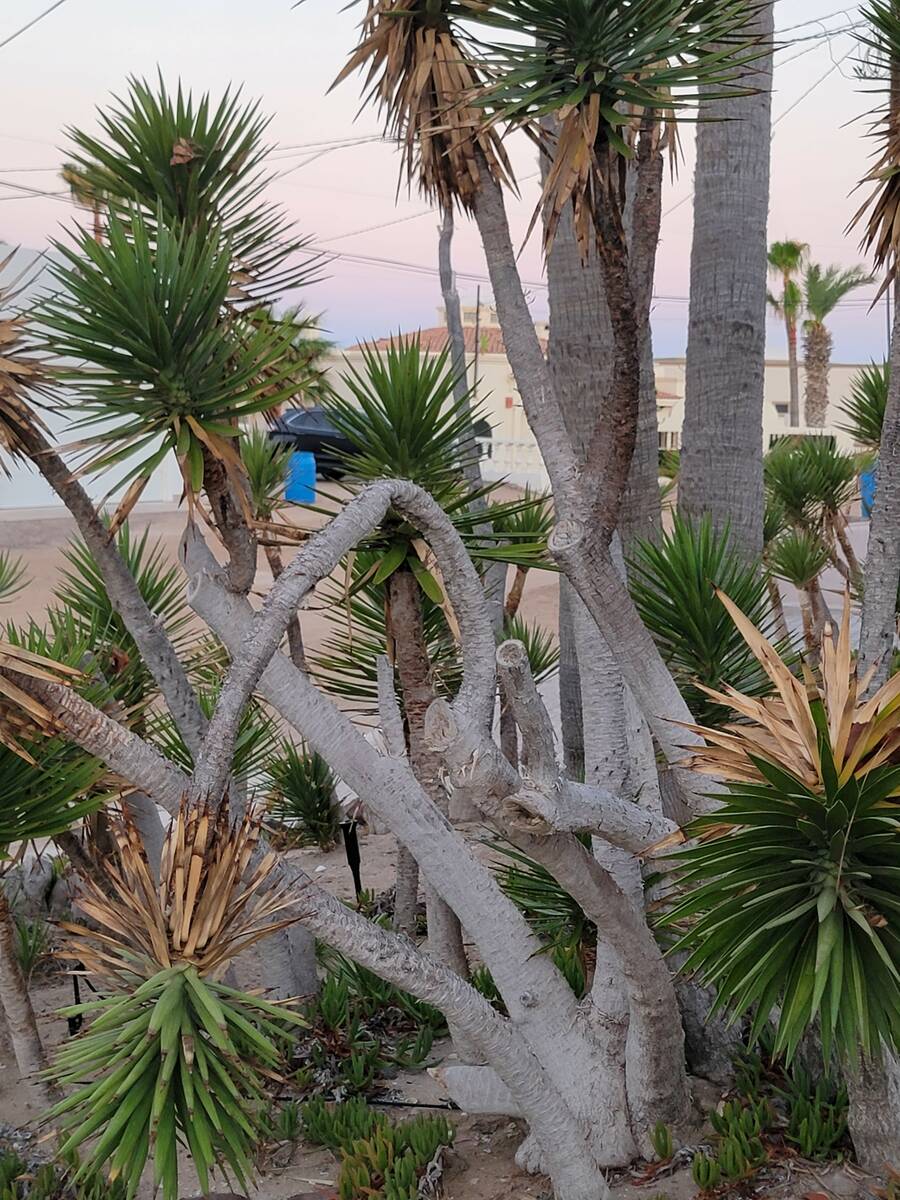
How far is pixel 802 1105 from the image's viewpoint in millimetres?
3525

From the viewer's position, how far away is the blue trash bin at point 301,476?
7.22 meters

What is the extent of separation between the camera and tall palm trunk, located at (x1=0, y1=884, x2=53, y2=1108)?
12.3ft

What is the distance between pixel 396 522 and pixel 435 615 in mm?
1162

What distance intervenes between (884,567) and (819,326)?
35.8m

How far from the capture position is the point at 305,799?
750 cm

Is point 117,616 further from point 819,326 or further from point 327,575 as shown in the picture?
point 819,326

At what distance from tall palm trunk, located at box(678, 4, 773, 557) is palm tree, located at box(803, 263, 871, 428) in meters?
32.0

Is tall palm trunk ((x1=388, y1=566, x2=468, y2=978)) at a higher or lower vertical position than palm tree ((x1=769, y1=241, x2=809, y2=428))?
lower

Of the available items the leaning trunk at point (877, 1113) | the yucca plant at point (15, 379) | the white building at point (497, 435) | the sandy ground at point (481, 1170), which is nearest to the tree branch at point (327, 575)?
the yucca plant at point (15, 379)

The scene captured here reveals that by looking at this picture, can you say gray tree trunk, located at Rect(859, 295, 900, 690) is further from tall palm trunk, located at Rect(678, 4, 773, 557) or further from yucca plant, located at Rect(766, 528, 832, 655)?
yucca plant, located at Rect(766, 528, 832, 655)

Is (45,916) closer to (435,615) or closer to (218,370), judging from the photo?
(435,615)

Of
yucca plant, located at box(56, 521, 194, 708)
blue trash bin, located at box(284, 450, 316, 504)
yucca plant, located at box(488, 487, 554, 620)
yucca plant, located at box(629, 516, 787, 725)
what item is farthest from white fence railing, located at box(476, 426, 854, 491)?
yucca plant, located at box(629, 516, 787, 725)

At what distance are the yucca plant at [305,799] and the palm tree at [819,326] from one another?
31.6 meters

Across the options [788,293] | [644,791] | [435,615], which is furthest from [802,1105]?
[788,293]
